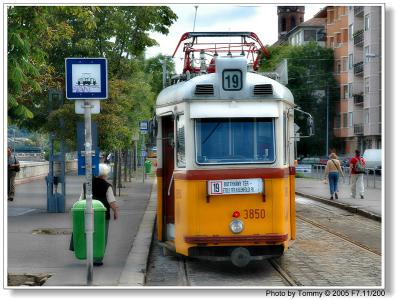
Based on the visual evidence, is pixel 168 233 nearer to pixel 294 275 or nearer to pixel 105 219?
pixel 105 219

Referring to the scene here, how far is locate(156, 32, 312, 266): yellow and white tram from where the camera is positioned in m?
11.1

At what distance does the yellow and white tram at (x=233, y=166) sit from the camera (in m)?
11.1

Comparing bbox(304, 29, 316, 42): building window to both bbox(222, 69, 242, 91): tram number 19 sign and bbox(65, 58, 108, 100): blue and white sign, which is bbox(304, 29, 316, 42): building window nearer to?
bbox(222, 69, 242, 91): tram number 19 sign

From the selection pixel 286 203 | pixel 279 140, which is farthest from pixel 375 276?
pixel 279 140

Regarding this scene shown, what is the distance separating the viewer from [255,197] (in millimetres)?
11211

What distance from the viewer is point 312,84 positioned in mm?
59406

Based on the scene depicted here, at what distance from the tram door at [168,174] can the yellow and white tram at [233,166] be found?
135 centimetres

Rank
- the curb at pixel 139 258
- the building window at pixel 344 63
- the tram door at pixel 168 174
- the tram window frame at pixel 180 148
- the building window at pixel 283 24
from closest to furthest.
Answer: the curb at pixel 139 258 < the tram window frame at pixel 180 148 < the tram door at pixel 168 174 < the building window at pixel 344 63 < the building window at pixel 283 24

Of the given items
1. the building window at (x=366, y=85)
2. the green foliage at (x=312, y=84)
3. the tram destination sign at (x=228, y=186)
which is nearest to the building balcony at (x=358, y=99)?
the green foliage at (x=312, y=84)

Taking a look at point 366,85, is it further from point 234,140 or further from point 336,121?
point 234,140

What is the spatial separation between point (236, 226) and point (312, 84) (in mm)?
49159

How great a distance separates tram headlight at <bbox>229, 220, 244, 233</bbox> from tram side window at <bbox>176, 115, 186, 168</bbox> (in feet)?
3.45

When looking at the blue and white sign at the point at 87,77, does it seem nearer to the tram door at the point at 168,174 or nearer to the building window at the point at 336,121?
the tram door at the point at 168,174

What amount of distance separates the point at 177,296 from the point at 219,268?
2.66 m
